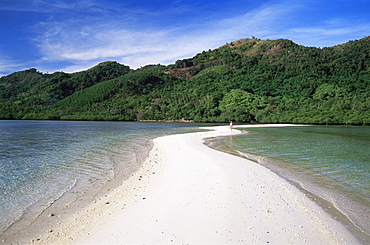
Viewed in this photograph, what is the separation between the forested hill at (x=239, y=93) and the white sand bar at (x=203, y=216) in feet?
262

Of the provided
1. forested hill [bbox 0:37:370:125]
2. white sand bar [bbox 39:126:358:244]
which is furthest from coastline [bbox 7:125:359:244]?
forested hill [bbox 0:37:370:125]

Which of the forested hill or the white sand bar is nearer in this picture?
the white sand bar

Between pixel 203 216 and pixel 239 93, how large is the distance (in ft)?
389

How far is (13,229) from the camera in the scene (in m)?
6.15

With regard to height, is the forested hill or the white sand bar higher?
the forested hill

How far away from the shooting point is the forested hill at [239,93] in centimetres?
9419

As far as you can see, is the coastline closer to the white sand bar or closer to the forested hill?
the white sand bar

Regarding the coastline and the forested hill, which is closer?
the coastline

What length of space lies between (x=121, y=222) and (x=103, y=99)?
508ft

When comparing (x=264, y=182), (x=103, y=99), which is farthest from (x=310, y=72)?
(x=264, y=182)

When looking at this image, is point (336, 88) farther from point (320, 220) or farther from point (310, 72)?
point (320, 220)

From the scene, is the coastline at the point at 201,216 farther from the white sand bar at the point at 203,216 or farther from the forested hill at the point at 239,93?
the forested hill at the point at 239,93

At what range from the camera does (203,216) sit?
20.9ft

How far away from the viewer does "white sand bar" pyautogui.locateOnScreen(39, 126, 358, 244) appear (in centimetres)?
534
